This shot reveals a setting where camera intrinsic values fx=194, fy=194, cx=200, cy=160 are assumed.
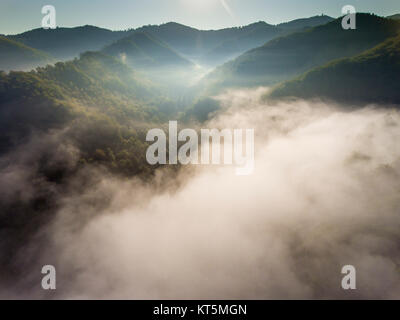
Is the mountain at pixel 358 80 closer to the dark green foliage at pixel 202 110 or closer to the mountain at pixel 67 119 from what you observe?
the dark green foliage at pixel 202 110

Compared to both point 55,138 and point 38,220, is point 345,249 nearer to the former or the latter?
point 38,220

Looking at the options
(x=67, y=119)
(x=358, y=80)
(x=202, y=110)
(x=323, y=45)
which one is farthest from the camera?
(x=323, y=45)

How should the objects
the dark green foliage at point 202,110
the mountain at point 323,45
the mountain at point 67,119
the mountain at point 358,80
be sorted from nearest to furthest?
the mountain at point 67,119 < the mountain at point 358,80 < the dark green foliage at point 202,110 < the mountain at point 323,45

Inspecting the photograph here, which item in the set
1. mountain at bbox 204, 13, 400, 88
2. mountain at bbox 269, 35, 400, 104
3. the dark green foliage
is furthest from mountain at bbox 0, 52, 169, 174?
mountain at bbox 204, 13, 400, 88

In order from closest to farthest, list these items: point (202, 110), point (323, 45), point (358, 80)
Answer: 1. point (358, 80)
2. point (202, 110)
3. point (323, 45)

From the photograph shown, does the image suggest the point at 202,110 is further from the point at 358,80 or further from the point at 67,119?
the point at 358,80

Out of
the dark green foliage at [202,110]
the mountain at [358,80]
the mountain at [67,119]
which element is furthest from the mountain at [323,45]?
the mountain at [67,119]

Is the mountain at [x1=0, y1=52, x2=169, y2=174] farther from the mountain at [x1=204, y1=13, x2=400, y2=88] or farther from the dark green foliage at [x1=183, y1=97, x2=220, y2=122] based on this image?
the mountain at [x1=204, y1=13, x2=400, y2=88]

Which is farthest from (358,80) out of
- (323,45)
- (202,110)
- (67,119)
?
(67,119)
